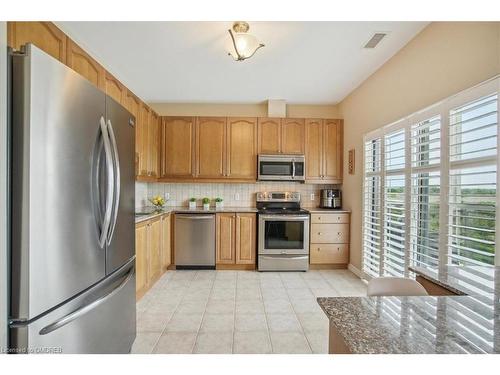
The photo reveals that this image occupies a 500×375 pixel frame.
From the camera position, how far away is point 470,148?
184cm

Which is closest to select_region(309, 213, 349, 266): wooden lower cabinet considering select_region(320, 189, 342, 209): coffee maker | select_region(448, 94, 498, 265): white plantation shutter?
select_region(320, 189, 342, 209): coffee maker

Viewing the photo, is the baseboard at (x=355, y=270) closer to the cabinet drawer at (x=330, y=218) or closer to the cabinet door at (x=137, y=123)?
the cabinet drawer at (x=330, y=218)

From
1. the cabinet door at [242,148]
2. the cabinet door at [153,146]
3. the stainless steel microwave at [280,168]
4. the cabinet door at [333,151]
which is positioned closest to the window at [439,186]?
the cabinet door at [333,151]

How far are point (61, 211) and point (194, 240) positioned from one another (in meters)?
2.95

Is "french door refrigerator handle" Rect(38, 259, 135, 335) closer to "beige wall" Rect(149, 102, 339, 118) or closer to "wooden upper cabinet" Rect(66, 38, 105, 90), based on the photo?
"wooden upper cabinet" Rect(66, 38, 105, 90)

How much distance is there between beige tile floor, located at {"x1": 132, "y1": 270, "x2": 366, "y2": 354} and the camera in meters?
2.09

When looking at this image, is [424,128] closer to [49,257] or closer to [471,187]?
[471,187]

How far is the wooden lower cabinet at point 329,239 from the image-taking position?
4016mm

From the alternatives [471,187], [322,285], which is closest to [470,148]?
[471,187]

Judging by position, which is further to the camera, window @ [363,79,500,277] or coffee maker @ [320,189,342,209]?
coffee maker @ [320,189,342,209]

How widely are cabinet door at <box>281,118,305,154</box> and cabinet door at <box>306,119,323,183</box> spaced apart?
10 cm

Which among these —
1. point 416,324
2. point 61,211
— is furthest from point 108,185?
point 416,324

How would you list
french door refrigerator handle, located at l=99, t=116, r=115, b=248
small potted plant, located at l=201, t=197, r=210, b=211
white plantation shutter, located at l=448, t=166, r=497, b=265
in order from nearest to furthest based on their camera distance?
french door refrigerator handle, located at l=99, t=116, r=115, b=248 < white plantation shutter, located at l=448, t=166, r=497, b=265 < small potted plant, located at l=201, t=197, r=210, b=211
